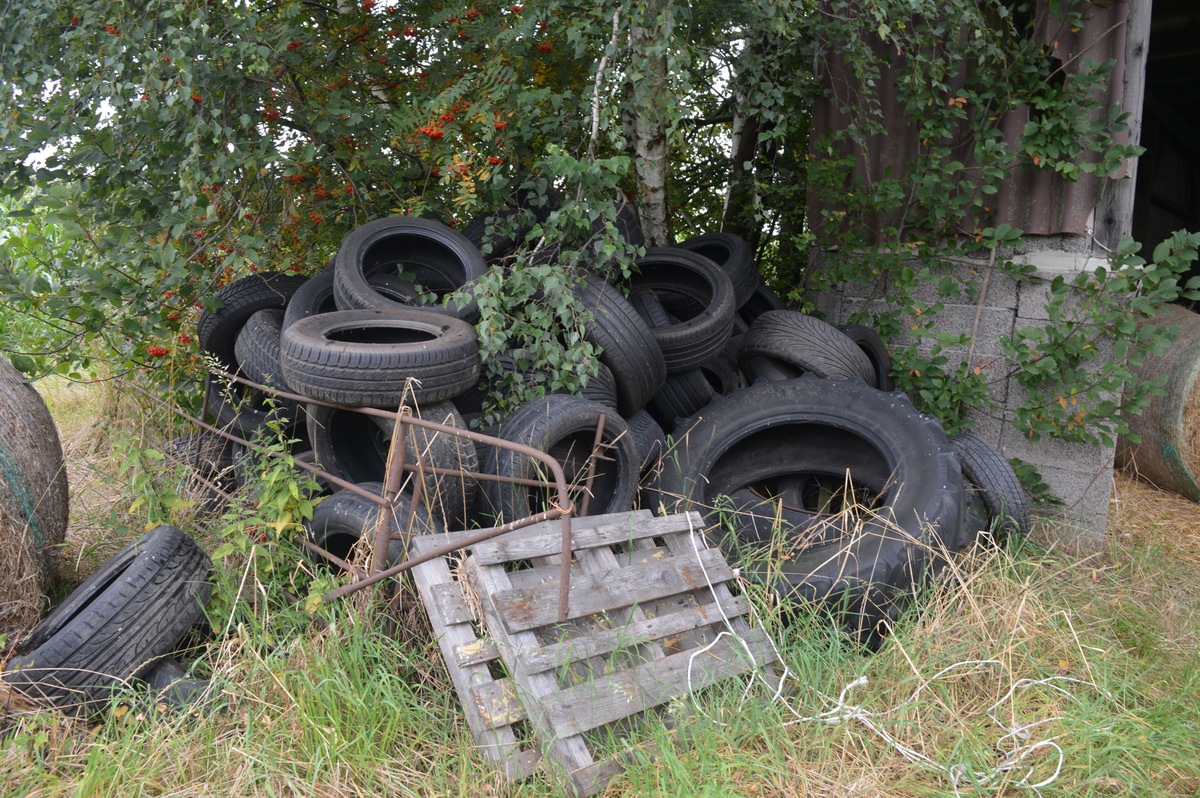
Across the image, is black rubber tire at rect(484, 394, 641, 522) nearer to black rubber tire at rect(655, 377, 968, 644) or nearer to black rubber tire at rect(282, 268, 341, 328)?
black rubber tire at rect(655, 377, 968, 644)

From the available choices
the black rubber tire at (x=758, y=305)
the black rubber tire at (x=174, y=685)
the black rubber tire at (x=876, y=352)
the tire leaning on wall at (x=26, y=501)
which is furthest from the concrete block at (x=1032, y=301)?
the tire leaning on wall at (x=26, y=501)

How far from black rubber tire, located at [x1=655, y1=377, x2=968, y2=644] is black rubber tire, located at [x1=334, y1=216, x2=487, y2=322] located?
4.54 feet

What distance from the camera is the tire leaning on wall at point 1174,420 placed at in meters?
5.29

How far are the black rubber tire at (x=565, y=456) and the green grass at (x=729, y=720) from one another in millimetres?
691

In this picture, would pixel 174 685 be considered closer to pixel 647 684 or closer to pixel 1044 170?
pixel 647 684

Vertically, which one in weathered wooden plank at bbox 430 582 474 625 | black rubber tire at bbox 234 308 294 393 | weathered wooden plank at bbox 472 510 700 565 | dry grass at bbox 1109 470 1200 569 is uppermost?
black rubber tire at bbox 234 308 294 393

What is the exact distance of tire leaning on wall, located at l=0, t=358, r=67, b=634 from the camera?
3.28 m

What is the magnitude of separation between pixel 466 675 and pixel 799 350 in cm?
283

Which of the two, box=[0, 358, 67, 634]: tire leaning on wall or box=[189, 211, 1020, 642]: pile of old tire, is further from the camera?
box=[189, 211, 1020, 642]: pile of old tire

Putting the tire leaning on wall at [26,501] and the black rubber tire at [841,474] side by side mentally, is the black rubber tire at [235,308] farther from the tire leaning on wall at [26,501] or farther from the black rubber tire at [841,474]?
the black rubber tire at [841,474]

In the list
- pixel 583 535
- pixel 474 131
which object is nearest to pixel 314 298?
pixel 474 131

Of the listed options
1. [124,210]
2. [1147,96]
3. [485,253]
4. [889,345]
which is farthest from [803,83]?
[1147,96]

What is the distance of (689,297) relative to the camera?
205 inches

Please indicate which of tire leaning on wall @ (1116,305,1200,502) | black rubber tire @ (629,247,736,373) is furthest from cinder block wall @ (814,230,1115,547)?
black rubber tire @ (629,247,736,373)
